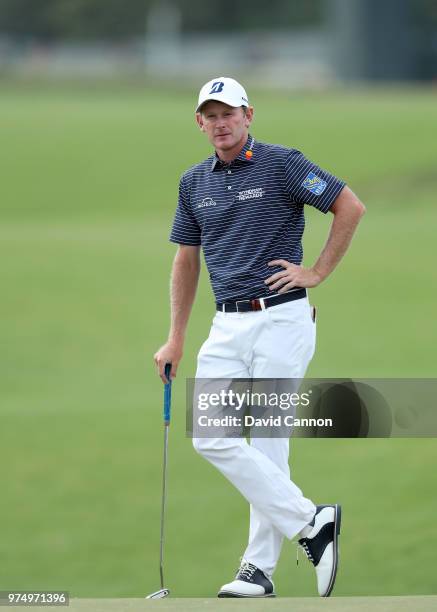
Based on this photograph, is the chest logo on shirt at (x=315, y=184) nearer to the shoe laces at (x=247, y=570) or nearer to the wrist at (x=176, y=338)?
the wrist at (x=176, y=338)

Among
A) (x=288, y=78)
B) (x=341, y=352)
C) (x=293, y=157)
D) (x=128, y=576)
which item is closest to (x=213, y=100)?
(x=293, y=157)

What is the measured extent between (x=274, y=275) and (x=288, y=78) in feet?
261

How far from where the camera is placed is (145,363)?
16.9 m

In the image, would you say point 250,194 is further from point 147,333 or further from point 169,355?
point 147,333

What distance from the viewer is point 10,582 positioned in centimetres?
838

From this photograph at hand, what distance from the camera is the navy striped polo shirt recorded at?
5.79 meters

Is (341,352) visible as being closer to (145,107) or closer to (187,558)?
(187,558)

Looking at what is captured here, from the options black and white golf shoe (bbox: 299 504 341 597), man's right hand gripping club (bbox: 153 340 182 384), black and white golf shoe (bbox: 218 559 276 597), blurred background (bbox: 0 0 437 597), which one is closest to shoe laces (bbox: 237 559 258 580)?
black and white golf shoe (bbox: 218 559 276 597)

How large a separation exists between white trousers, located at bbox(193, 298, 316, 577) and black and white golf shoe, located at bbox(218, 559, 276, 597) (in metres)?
0.03

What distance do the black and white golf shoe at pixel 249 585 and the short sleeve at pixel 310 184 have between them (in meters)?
1.57

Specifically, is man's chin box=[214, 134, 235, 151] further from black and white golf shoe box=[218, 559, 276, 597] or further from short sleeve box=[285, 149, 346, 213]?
black and white golf shoe box=[218, 559, 276, 597]

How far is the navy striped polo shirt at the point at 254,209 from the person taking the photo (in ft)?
19.0

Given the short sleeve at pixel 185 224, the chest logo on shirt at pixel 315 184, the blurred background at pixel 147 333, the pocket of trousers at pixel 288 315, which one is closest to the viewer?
the chest logo on shirt at pixel 315 184

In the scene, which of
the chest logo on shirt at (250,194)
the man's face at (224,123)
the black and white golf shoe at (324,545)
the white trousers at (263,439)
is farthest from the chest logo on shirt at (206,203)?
the black and white golf shoe at (324,545)
